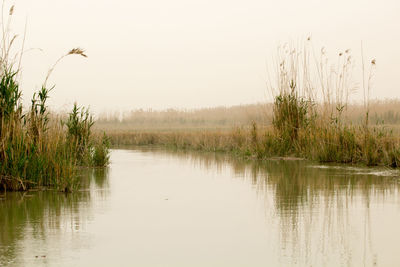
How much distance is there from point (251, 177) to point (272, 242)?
432cm

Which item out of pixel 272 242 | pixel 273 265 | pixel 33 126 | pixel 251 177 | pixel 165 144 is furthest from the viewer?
pixel 165 144

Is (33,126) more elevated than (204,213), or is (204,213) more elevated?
(33,126)

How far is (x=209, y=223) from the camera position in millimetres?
4582

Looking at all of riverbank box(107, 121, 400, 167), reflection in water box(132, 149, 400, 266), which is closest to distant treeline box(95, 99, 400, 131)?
riverbank box(107, 121, 400, 167)

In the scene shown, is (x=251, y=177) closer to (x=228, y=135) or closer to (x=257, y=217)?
(x=257, y=217)

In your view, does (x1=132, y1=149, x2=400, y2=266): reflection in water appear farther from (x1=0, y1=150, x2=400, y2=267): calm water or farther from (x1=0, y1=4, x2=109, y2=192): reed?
(x1=0, y1=4, x2=109, y2=192): reed

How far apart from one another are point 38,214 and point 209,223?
5.63 ft

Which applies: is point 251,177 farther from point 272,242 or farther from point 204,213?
point 272,242

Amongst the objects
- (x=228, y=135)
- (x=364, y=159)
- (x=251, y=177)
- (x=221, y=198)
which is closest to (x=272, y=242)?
(x=221, y=198)

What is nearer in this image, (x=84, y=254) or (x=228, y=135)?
(x=84, y=254)

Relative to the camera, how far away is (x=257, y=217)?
4.81 meters

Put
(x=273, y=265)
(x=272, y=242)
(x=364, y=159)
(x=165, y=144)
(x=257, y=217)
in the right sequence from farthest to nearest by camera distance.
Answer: (x=165, y=144), (x=364, y=159), (x=257, y=217), (x=272, y=242), (x=273, y=265)

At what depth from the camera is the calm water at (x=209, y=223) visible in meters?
3.46

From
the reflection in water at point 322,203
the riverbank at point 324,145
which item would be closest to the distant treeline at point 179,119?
the riverbank at point 324,145
